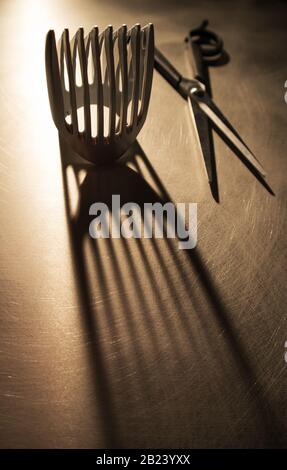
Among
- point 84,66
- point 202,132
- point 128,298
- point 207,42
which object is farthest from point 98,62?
point 207,42

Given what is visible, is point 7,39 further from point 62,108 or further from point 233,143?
point 233,143

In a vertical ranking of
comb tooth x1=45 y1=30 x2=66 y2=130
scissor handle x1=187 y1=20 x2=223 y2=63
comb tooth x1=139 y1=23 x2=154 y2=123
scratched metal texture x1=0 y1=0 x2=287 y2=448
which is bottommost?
scratched metal texture x1=0 y1=0 x2=287 y2=448

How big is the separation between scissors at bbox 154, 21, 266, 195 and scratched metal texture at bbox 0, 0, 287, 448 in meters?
0.02

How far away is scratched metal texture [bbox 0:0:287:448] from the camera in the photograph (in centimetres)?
69

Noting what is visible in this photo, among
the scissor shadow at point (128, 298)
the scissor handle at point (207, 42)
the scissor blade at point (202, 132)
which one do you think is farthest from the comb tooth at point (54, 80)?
the scissor handle at point (207, 42)

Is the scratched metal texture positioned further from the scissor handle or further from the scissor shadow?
the scissor handle

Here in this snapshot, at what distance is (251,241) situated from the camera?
92 centimetres

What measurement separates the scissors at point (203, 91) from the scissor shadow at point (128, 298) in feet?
0.51

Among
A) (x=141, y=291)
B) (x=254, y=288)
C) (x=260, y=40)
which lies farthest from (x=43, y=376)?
(x=260, y=40)

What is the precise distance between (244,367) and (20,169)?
0.56m

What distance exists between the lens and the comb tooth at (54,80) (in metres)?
0.86

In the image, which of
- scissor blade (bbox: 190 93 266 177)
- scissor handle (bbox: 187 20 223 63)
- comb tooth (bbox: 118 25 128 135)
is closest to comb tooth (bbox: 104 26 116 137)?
comb tooth (bbox: 118 25 128 135)

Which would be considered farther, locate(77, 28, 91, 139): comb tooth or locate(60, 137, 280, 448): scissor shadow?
locate(77, 28, 91, 139): comb tooth

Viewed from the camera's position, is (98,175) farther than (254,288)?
Yes
